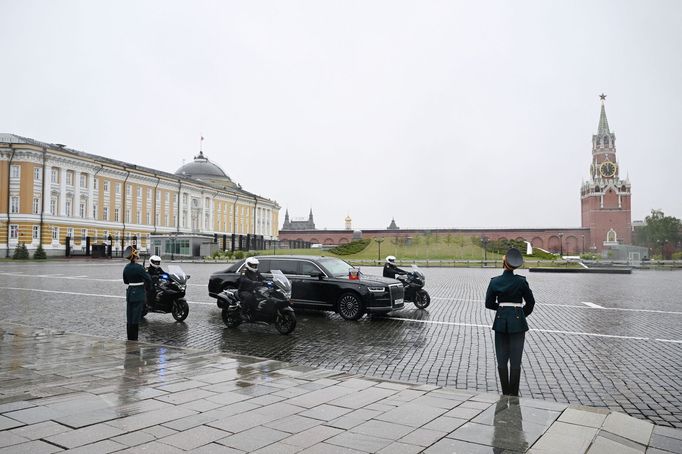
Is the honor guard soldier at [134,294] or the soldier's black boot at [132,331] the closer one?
the honor guard soldier at [134,294]

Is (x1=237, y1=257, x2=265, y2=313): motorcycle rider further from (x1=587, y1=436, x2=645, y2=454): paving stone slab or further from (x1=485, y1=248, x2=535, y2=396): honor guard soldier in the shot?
(x1=587, y1=436, x2=645, y2=454): paving stone slab

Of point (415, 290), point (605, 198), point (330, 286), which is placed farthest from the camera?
point (605, 198)

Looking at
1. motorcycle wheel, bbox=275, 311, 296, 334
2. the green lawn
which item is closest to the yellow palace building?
the green lawn

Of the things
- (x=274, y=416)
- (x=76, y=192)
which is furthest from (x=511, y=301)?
(x=76, y=192)

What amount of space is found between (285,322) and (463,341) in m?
3.48

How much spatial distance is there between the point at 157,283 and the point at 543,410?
973 centimetres

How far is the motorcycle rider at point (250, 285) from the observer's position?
10672mm

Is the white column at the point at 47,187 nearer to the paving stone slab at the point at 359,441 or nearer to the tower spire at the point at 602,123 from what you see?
the paving stone slab at the point at 359,441

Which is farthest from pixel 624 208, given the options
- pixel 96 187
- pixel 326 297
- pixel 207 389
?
pixel 207 389

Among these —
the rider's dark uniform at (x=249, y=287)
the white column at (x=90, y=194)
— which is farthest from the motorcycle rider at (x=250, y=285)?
the white column at (x=90, y=194)

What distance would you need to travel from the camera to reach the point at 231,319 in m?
11.4

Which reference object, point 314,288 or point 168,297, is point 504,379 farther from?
point 168,297

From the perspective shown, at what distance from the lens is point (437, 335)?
10578mm

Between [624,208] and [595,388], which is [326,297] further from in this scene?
[624,208]
